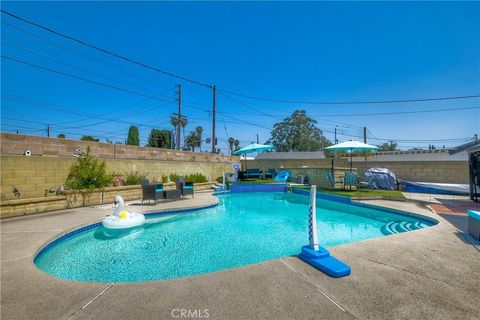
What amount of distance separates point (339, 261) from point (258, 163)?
20.1 meters

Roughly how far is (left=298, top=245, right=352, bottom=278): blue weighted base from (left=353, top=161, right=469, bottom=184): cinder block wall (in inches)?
542

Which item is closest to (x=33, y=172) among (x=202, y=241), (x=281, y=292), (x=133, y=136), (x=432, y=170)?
(x=202, y=241)

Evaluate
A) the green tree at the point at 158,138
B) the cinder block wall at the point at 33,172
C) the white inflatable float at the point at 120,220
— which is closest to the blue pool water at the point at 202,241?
the white inflatable float at the point at 120,220

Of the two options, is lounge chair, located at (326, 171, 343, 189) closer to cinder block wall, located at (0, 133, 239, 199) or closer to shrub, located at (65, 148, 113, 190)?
cinder block wall, located at (0, 133, 239, 199)

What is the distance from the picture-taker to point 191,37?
12.2 metres

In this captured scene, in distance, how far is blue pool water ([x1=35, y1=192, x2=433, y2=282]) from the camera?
12.5 feet

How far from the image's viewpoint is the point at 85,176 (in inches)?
300

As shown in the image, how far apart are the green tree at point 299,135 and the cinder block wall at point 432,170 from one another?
119ft

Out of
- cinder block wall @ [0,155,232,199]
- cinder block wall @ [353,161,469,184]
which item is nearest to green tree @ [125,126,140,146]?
cinder block wall @ [0,155,232,199]

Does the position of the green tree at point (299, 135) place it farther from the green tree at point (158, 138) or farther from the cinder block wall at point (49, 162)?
the cinder block wall at point (49, 162)

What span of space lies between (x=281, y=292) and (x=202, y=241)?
3.27 metres

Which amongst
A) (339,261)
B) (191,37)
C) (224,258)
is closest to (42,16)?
(191,37)

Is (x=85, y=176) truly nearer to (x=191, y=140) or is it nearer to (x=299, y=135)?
(x=191, y=140)

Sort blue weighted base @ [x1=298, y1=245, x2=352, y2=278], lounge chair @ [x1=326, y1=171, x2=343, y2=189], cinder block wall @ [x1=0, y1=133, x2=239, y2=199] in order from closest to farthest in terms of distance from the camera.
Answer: blue weighted base @ [x1=298, y1=245, x2=352, y2=278] → cinder block wall @ [x1=0, y1=133, x2=239, y2=199] → lounge chair @ [x1=326, y1=171, x2=343, y2=189]
